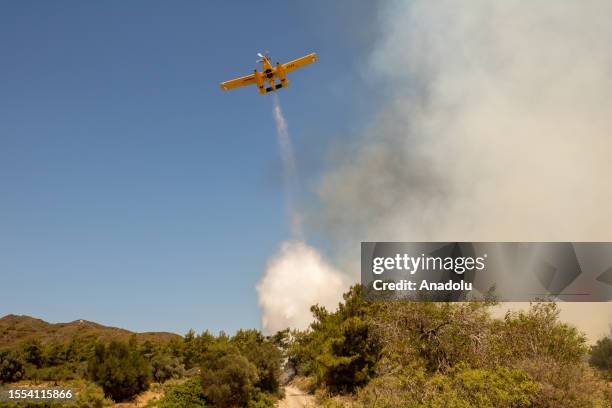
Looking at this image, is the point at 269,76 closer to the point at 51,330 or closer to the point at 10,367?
the point at 10,367

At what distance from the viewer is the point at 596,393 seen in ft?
67.2

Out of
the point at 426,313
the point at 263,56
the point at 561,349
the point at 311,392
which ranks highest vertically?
the point at 263,56

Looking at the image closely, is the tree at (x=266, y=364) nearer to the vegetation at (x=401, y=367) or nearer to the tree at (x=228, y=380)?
the vegetation at (x=401, y=367)

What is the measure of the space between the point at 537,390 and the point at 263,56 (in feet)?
93.3

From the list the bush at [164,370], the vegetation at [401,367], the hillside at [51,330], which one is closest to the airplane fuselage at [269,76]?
the vegetation at [401,367]

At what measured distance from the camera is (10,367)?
47219 millimetres

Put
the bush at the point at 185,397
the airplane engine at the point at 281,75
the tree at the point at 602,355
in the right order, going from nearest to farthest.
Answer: the bush at the point at 185,397 < the airplane engine at the point at 281,75 < the tree at the point at 602,355

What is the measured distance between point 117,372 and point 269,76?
26.8 m

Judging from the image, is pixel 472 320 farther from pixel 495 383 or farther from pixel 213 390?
pixel 213 390

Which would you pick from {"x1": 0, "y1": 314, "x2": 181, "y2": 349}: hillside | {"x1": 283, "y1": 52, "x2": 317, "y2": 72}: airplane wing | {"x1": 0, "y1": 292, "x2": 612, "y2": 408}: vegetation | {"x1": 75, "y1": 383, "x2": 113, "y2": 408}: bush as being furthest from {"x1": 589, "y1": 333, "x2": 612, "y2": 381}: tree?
{"x1": 0, "y1": 314, "x2": 181, "y2": 349}: hillside

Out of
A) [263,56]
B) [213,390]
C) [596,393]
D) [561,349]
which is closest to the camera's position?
[596,393]

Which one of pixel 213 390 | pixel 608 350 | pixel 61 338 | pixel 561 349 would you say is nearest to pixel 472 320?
pixel 561 349

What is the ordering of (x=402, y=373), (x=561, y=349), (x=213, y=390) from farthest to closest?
(x=213, y=390)
(x=561, y=349)
(x=402, y=373)

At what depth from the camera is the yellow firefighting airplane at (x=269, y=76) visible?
3675 cm
